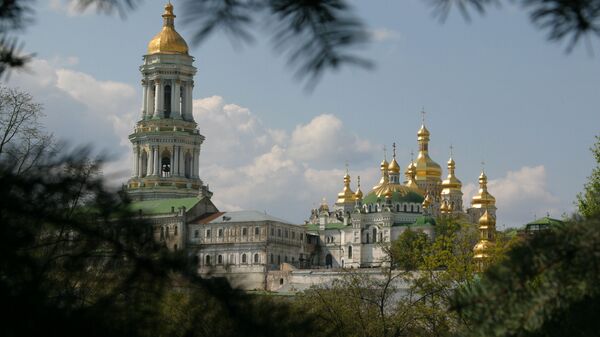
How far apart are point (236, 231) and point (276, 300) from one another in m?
80.9

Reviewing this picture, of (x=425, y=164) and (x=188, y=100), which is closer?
(x=188, y=100)

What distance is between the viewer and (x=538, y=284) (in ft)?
15.0

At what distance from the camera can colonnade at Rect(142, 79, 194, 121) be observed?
300ft

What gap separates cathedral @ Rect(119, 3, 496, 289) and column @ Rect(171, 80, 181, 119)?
0.25ft

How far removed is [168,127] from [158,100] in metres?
2.52

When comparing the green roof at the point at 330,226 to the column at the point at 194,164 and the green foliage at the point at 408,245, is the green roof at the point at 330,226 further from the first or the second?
the column at the point at 194,164

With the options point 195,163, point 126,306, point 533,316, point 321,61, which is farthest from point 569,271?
point 195,163

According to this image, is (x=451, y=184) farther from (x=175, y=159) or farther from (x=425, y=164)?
(x=175, y=159)

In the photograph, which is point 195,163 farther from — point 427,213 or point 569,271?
point 569,271

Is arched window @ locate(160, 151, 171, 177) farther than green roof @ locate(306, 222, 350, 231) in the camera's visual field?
No

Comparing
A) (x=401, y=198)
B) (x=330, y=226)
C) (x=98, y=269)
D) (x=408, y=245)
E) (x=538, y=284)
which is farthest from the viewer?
(x=330, y=226)

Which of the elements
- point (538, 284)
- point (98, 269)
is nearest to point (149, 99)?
point (98, 269)

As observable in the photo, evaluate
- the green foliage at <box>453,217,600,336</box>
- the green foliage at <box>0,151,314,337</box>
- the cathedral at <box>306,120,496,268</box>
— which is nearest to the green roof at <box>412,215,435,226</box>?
the cathedral at <box>306,120,496,268</box>

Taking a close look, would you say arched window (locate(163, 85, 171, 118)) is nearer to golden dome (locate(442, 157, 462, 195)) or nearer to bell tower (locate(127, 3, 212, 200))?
bell tower (locate(127, 3, 212, 200))
